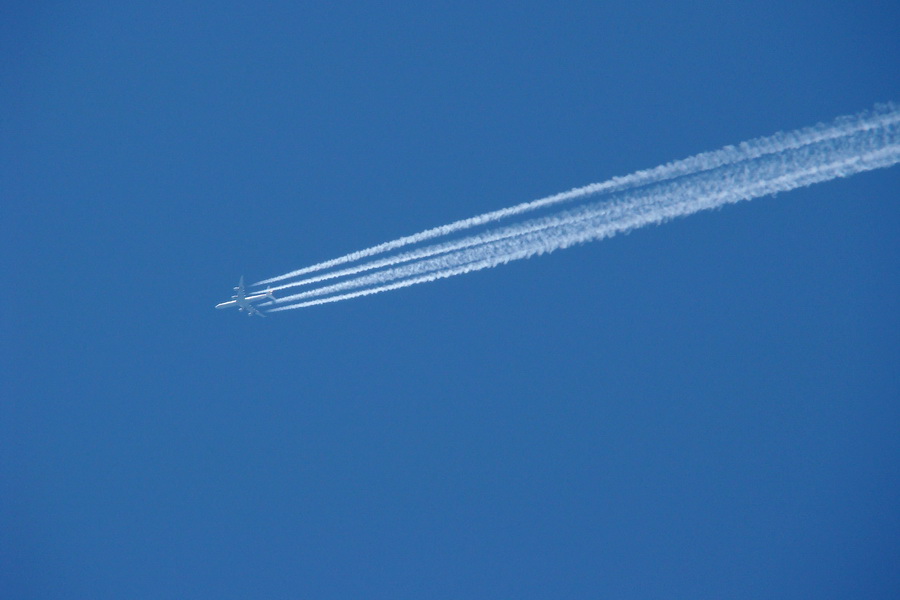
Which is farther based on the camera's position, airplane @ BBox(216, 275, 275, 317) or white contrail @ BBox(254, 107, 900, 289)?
airplane @ BBox(216, 275, 275, 317)

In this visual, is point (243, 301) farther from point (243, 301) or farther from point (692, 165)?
point (692, 165)

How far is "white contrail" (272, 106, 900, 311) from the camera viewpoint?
55.5 feet

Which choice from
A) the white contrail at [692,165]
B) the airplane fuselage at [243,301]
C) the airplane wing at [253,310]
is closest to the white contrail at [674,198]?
the white contrail at [692,165]

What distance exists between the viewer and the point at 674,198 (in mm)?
19234

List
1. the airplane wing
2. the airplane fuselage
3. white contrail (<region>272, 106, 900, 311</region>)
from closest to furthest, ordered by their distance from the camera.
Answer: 1. white contrail (<region>272, 106, 900, 311</region>)
2. the airplane fuselage
3. the airplane wing

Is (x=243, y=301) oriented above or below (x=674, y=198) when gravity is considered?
above

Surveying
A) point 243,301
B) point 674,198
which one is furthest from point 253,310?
point 674,198

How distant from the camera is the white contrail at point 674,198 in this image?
16922 mm

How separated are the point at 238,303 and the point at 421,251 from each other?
995 cm

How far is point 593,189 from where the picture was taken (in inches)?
816

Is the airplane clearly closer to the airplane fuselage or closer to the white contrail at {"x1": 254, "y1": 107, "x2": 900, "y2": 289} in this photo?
the airplane fuselage

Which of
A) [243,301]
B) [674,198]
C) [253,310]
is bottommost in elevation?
[674,198]

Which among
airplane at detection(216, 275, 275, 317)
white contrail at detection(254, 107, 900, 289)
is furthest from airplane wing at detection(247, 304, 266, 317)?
white contrail at detection(254, 107, 900, 289)

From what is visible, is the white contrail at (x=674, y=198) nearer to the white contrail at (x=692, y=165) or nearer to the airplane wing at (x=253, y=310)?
the white contrail at (x=692, y=165)
